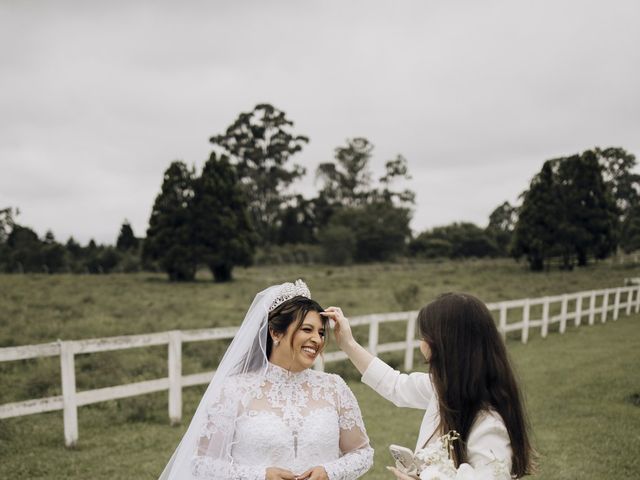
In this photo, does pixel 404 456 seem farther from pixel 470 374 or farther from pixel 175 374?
pixel 175 374

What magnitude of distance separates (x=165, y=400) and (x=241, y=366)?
19.0ft

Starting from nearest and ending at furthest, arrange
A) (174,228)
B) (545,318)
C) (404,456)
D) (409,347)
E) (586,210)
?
(404,456)
(409,347)
(545,318)
(174,228)
(586,210)

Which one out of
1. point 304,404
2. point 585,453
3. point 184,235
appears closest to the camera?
point 304,404

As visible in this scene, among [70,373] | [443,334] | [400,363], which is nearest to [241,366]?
[443,334]

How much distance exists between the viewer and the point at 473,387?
2.22 metres

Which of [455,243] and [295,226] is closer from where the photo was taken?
[295,226]

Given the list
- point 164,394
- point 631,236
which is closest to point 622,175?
point 631,236

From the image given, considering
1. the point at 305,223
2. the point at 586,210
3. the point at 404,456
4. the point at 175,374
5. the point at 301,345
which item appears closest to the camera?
the point at 404,456

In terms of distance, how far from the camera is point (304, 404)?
9.83 feet

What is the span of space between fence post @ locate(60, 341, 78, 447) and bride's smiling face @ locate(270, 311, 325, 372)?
391cm

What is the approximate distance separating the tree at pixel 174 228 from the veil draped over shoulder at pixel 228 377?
1132 inches

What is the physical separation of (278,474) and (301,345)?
675mm

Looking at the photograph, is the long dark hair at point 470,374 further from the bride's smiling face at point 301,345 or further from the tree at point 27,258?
the tree at point 27,258

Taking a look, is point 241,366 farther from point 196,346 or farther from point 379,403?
point 196,346
